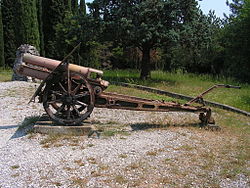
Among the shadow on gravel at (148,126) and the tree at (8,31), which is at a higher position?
the tree at (8,31)

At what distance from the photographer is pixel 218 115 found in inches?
316

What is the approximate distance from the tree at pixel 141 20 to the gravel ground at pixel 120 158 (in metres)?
5.67

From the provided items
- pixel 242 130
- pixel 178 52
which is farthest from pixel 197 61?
pixel 242 130

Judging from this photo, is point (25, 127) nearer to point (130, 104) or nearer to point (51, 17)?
point (130, 104)

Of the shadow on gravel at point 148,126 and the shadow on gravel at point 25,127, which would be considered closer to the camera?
the shadow on gravel at point 25,127

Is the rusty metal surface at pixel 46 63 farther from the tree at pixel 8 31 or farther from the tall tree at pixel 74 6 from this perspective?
the tall tree at pixel 74 6

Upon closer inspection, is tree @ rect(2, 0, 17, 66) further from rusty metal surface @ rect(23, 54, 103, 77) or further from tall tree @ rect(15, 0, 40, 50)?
rusty metal surface @ rect(23, 54, 103, 77)

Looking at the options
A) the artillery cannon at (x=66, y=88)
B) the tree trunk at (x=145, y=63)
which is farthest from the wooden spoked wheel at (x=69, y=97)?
the tree trunk at (x=145, y=63)

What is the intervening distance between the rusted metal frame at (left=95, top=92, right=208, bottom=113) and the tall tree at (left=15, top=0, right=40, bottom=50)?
53.6ft

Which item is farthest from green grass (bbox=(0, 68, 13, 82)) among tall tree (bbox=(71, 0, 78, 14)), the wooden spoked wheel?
the wooden spoked wheel

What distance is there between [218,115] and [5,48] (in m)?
19.5

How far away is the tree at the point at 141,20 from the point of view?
11875 mm

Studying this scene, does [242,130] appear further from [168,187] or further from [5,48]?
[5,48]

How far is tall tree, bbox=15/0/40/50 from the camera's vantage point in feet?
70.0
